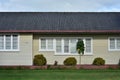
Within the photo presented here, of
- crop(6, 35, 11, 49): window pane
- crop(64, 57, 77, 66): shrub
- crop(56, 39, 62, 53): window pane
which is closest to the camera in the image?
crop(64, 57, 77, 66): shrub

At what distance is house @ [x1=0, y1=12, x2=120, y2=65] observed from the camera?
37.6 metres

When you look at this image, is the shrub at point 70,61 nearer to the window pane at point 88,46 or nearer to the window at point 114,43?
the window pane at point 88,46

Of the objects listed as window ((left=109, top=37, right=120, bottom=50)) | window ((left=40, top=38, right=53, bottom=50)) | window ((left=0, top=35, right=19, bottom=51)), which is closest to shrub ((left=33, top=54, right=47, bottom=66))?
window ((left=40, top=38, right=53, bottom=50))

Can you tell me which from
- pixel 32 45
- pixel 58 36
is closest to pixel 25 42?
pixel 32 45

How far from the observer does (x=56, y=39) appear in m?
38.7

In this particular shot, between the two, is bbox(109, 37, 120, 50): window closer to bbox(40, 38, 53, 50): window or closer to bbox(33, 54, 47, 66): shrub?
bbox(40, 38, 53, 50): window

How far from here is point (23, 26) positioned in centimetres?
3850

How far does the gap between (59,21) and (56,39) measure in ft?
7.34

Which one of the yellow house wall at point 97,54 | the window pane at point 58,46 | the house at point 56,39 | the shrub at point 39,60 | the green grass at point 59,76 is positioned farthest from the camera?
the window pane at point 58,46

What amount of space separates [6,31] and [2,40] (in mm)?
1099

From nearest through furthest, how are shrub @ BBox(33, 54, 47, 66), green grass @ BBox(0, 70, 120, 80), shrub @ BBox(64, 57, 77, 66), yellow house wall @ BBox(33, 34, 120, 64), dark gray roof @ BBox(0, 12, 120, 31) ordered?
green grass @ BBox(0, 70, 120, 80) < shrub @ BBox(33, 54, 47, 66) < shrub @ BBox(64, 57, 77, 66) < yellow house wall @ BBox(33, 34, 120, 64) < dark gray roof @ BBox(0, 12, 120, 31)

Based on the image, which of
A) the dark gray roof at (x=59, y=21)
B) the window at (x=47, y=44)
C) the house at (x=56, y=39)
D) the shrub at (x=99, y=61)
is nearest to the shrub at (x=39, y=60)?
the house at (x=56, y=39)

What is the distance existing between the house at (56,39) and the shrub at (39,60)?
45 centimetres

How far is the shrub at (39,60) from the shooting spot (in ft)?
121
